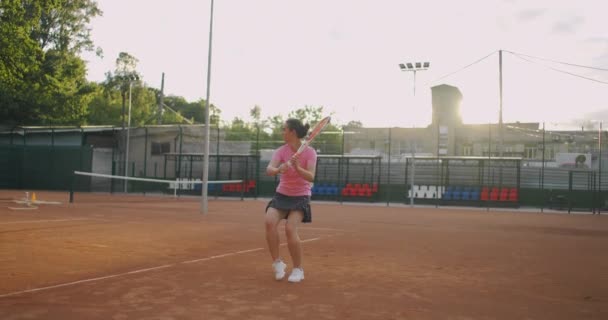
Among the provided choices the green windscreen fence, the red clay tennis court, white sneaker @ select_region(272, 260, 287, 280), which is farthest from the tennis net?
white sneaker @ select_region(272, 260, 287, 280)

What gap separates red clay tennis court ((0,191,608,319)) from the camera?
4.58 meters

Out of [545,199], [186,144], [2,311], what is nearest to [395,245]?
[2,311]

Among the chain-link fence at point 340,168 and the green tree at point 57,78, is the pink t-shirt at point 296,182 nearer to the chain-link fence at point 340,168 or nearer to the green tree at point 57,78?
the chain-link fence at point 340,168

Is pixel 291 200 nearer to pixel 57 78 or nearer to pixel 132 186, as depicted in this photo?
A: pixel 132 186

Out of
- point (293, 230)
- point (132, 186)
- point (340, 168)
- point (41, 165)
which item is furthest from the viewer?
point (132, 186)

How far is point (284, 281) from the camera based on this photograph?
5.90 metres

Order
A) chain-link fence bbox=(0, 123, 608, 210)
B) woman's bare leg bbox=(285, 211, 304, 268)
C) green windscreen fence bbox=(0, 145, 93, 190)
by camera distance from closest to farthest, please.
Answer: woman's bare leg bbox=(285, 211, 304, 268), chain-link fence bbox=(0, 123, 608, 210), green windscreen fence bbox=(0, 145, 93, 190)

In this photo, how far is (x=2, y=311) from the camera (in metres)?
4.25

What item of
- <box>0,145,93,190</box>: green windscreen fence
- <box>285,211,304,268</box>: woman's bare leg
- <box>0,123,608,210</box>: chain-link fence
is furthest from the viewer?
<box>0,145,93,190</box>: green windscreen fence

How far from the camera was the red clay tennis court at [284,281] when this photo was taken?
180 inches

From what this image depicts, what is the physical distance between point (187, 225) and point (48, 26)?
35.7 metres

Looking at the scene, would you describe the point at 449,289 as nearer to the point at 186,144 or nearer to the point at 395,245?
the point at 395,245

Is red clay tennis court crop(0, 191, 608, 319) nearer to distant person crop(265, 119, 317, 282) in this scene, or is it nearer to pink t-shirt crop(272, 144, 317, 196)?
distant person crop(265, 119, 317, 282)

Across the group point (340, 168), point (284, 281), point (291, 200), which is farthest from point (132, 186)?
point (291, 200)
